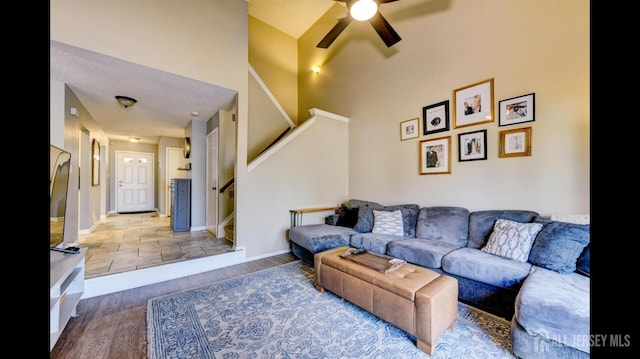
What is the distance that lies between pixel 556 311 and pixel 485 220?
1.40 meters

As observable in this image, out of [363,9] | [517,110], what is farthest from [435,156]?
[363,9]

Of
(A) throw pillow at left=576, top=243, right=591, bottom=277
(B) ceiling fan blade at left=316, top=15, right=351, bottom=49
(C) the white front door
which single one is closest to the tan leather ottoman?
(A) throw pillow at left=576, top=243, right=591, bottom=277

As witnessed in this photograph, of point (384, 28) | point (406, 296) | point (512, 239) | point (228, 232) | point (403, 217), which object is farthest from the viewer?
point (228, 232)

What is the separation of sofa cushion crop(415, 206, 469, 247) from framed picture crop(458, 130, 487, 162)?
0.67 meters

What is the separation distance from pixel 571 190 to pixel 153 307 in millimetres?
4207

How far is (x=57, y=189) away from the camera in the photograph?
6.69 ft

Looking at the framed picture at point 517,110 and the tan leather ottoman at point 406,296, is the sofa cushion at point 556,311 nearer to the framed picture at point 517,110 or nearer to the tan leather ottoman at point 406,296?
the tan leather ottoman at point 406,296

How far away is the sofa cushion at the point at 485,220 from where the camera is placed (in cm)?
254

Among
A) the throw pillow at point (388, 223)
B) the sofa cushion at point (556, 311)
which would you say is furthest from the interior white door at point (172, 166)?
the sofa cushion at point (556, 311)

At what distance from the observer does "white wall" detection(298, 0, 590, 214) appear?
93.6 inches

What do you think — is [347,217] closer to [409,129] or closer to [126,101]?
[409,129]

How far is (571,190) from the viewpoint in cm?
237

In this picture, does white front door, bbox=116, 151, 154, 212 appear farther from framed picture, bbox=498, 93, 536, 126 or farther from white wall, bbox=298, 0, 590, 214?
framed picture, bbox=498, 93, 536, 126

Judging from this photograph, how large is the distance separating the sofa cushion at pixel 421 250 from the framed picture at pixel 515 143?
1233 millimetres
